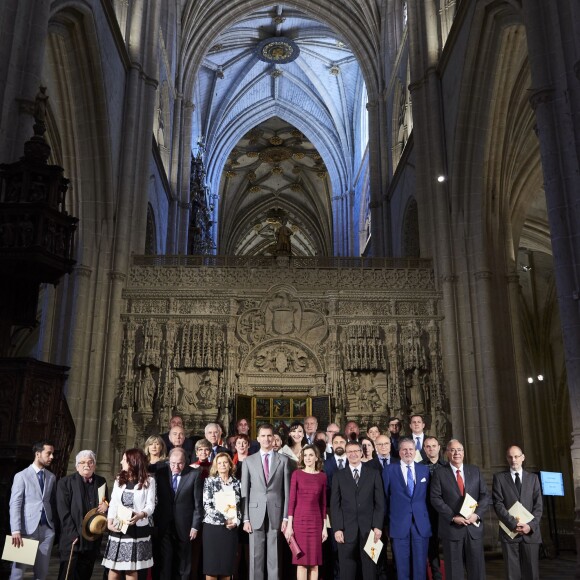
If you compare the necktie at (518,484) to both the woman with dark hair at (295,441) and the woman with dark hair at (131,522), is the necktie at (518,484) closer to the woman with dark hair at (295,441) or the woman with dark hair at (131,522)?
the woman with dark hair at (295,441)

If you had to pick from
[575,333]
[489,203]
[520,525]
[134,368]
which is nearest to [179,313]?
[134,368]

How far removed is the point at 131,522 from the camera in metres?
4.90

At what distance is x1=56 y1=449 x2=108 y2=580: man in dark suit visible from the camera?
17.7 feet

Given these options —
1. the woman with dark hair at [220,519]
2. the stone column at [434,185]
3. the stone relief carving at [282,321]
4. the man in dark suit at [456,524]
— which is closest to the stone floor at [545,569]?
the man in dark suit at [456,524]

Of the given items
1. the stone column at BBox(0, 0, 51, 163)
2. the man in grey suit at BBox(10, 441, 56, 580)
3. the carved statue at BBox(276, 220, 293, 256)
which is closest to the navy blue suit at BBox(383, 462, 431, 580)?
the man in grey suit at BBox(10, 441, 56, 580)

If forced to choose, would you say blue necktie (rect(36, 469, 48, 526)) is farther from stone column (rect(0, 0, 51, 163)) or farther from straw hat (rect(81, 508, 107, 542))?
stone column (rect(0, 0, 51, 163))

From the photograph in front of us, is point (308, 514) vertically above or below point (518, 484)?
below

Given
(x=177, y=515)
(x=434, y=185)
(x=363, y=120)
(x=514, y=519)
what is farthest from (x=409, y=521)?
(x=363, y=120)

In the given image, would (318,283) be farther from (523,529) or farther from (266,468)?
(266,468)

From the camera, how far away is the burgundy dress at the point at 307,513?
5.45m

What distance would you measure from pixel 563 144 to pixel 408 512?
18.2 feet

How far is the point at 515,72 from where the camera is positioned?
45.9 feet

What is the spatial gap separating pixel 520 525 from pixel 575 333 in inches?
124

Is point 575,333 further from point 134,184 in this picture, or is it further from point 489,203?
point 134,184
